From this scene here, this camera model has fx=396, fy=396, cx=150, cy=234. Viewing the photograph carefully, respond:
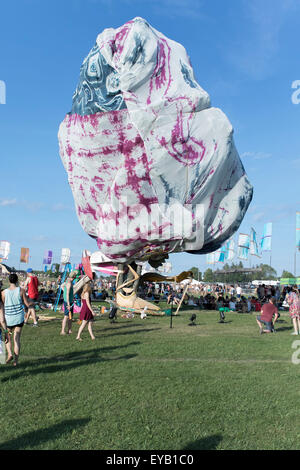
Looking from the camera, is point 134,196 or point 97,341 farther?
point 134,196

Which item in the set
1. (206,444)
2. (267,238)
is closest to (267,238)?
(267,238)

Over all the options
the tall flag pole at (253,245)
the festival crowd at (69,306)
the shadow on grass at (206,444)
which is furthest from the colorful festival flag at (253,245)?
the shadow on grass at (206,444)

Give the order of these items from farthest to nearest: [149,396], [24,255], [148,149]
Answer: [24,255] < [148,149] < [149,396]

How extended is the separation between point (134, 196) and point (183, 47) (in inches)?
246

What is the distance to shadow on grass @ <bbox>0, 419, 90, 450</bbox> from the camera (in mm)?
4234

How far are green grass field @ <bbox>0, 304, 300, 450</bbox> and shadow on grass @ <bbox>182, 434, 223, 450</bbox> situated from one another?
0.01 metres

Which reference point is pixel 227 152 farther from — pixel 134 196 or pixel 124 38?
pixel 124 38

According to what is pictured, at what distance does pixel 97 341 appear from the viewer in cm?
1077

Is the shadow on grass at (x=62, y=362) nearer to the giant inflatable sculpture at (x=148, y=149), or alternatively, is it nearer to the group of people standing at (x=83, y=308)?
the group of people standing at (x=83, y=308)

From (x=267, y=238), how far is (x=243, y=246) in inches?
139

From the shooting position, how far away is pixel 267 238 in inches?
1481

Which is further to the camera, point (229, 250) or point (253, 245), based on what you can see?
point (229, 250)

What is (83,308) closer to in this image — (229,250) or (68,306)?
(68,306)
